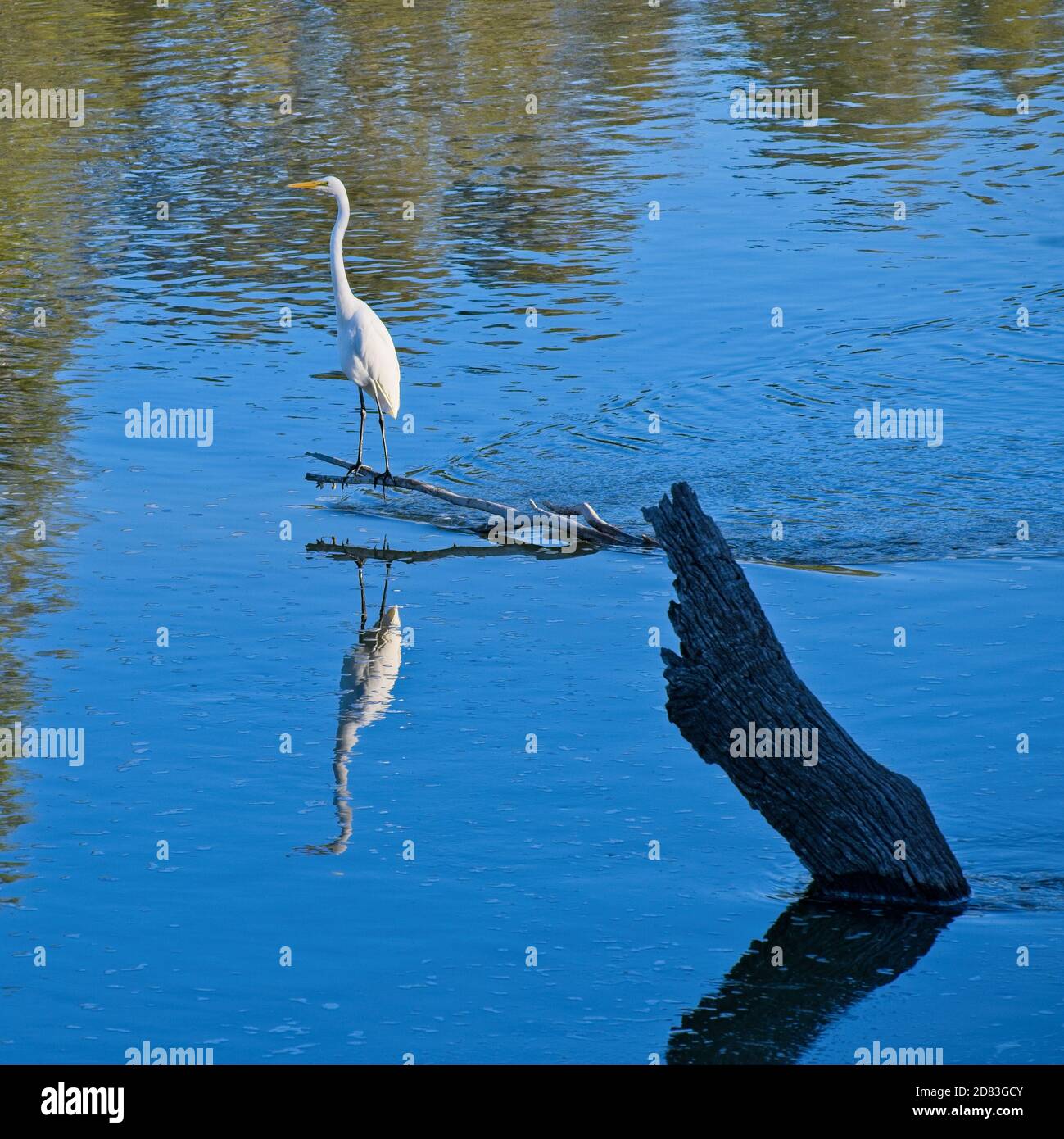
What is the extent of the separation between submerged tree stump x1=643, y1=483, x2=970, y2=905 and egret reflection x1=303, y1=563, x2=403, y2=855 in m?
2.33

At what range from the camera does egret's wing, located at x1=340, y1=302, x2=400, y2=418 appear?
14.0 metres

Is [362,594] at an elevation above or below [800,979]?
below

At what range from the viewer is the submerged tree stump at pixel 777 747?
8422 mm

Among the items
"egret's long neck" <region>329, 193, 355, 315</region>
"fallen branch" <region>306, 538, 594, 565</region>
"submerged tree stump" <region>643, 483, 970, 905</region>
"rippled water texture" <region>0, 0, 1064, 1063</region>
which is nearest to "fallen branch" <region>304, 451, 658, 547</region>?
"fallen branch" <region>306, 538, 594, 565</region>

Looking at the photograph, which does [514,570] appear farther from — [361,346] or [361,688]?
[361,688]

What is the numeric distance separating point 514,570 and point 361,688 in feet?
7.86

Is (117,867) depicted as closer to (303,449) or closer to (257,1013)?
(257,1013)

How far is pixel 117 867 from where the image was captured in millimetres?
9492

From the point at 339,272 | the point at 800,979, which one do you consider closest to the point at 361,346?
the point at 339,272

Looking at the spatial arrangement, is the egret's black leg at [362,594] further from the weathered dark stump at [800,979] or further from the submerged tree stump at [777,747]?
the weathered dark stump at [800,979]

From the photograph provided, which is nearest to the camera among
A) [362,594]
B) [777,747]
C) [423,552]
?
[777,747]

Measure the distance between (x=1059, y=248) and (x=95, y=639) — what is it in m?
13.6

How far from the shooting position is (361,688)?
1168 centimetres

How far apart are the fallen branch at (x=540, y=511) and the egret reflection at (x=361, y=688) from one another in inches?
32.6
